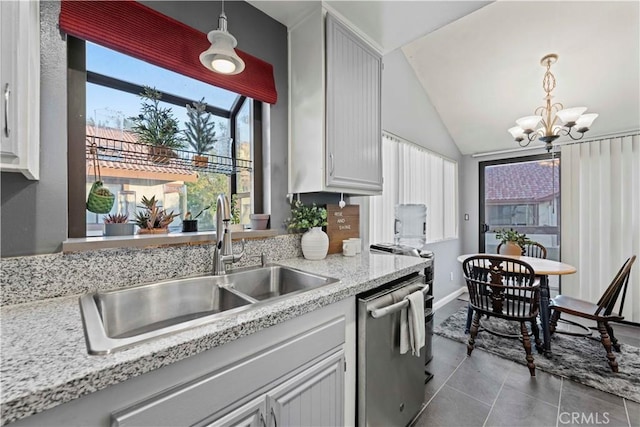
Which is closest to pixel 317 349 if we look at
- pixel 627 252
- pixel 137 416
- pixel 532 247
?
pixel 137 416

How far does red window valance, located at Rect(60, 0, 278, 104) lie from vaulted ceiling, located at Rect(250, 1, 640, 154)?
523mm

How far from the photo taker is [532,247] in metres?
3.53

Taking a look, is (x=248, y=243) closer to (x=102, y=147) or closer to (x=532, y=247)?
(x=102, y=147)

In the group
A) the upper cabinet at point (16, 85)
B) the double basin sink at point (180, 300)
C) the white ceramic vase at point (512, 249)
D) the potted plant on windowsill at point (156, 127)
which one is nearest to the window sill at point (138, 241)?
the double basin sink at point (180, 300)

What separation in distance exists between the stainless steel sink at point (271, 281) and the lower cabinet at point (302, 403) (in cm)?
36

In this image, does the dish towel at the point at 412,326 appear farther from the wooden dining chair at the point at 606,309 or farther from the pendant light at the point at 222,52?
the wooden dining chair at the point at 606,309

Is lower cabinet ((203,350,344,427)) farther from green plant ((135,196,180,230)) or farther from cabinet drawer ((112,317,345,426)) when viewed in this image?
green plant ((135,196,180,230))

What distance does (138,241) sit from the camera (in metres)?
1.14

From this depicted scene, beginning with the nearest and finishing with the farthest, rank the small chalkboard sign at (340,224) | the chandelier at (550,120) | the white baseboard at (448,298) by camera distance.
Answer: the small chalkboard sign at (340,224)
the chandelier at (550,120)
the white baseboard at (448,298)

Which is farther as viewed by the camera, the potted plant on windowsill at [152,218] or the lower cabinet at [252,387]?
the potted plant on windowsill at [152,218]

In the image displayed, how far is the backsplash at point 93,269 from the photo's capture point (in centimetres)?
91

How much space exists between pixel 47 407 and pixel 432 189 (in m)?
3.80

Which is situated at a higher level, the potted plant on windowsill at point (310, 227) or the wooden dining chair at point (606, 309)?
the potted plant on windowsill at point (310, 227)

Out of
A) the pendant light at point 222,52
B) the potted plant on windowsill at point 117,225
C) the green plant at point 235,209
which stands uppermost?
the pendant light at point 222,52
